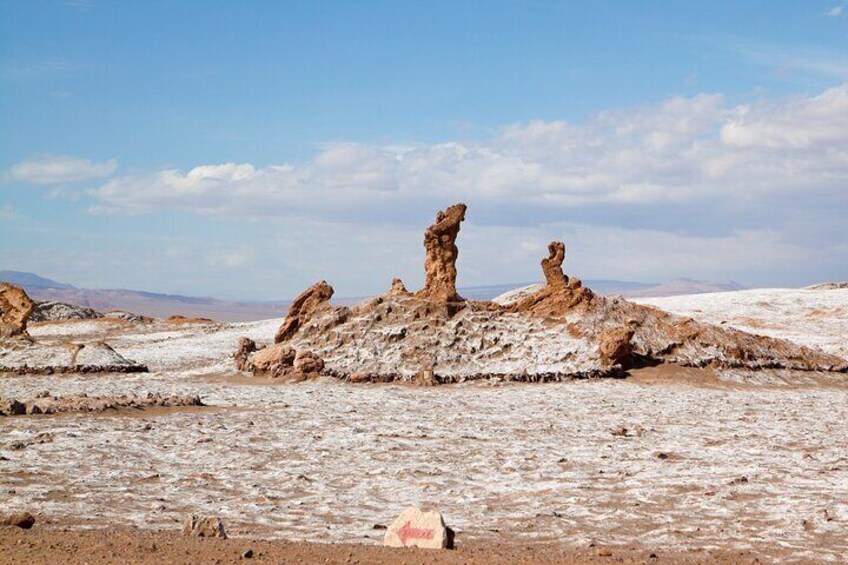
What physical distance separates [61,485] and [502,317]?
2245cm

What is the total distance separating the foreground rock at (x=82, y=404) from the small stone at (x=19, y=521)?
10237mm

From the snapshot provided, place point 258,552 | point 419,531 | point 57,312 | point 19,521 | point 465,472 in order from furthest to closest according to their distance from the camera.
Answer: point 57,312 < point 465,472 < point 19,521 < point 419,531 < point 258,552

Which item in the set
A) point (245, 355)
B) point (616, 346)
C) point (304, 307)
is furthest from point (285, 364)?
point (616, 346)

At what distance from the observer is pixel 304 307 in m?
35.8

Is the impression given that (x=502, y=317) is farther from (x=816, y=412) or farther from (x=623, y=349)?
(x=816, y=412)

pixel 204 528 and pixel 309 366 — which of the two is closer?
pixel 204 528

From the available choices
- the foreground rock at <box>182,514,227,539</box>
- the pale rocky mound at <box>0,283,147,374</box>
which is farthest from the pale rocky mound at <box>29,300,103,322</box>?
the foreground rock at <box>182,514,227,539</box>

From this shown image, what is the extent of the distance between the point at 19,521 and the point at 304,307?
26359 mm

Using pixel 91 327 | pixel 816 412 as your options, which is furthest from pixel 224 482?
pixel 91 327

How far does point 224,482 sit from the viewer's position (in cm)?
1330

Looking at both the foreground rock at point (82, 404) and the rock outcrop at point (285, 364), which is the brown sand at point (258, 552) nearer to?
the foreground rock at point (82, 404)

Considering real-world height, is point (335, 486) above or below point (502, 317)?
below

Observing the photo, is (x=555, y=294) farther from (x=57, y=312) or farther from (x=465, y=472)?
(x=57, y=312)

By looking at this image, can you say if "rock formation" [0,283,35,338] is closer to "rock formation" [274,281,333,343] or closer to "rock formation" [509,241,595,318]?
"rock formation" [274,281,333,343]
